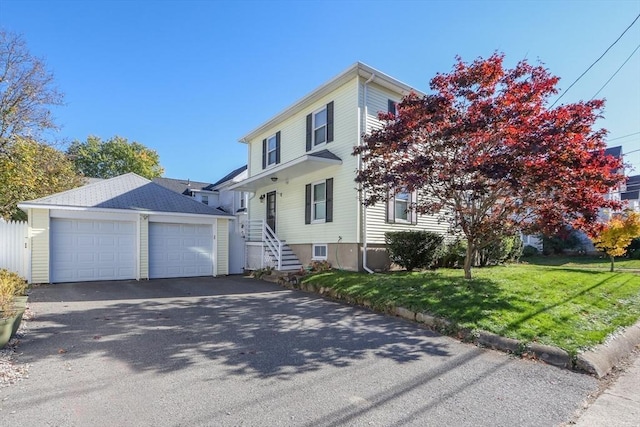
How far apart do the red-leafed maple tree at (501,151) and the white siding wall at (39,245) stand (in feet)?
35.4

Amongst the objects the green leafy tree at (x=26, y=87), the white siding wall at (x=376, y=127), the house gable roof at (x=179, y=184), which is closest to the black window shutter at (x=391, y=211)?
the white siding wall at (x=376, y=127)

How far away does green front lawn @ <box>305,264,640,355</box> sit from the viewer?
18.3 ft

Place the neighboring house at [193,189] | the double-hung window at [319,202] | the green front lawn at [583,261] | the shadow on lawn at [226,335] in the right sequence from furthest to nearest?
the neighboring house at [193,189] → the green front lawn at [583,261] → the double-hung window at [319,202] → the shadow on lawn at [226,335]

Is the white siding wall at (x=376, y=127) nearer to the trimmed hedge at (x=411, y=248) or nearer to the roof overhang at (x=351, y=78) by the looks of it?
the roof overhang at (x=351, y=78)

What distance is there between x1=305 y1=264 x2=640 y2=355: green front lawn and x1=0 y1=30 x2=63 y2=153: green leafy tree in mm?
10616

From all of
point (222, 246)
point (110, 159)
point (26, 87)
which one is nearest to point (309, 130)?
point (222, 246)

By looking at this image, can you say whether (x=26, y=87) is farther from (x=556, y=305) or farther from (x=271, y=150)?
(x=556, y=305)

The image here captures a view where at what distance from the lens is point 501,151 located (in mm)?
7516

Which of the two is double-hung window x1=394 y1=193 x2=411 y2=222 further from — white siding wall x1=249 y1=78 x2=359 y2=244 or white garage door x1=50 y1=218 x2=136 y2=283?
white garage door x1=50 y1=218 x2=136 y2=283

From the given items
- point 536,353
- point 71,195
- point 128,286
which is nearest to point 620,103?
point 536,353

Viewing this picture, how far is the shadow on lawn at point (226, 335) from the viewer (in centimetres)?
466

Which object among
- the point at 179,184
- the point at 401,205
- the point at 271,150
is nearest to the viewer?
the point at 401,205

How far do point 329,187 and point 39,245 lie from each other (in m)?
9.77

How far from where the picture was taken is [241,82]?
591 inches
